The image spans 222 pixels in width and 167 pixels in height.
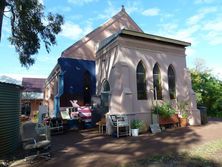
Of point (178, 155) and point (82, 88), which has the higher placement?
point (82, 88)

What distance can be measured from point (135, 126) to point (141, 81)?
3.22 metres

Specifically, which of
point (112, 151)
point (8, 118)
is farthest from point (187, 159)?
point (8, 118)

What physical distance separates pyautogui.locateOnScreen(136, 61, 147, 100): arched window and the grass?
5865 mm

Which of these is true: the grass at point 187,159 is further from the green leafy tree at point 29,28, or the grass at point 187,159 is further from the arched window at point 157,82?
the green leafy tree at point 29,28

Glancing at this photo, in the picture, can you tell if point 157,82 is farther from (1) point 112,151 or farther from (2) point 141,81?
(1) point 112,151

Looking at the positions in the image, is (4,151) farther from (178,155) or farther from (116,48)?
(116,48)

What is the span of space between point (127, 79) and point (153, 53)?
319 centimetres

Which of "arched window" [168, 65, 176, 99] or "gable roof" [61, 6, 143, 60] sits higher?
"gable roof" [61, 6, 143, 60]

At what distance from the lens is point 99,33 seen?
2003cm

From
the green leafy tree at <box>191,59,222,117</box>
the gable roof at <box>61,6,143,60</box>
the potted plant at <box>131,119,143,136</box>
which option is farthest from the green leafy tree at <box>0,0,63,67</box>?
the green leafy tree at <box>191,59,222,117</box>

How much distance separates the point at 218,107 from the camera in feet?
74.1

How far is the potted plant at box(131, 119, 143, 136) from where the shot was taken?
36.3 feet

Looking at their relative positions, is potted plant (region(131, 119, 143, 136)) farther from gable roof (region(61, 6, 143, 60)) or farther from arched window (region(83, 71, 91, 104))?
gable roof (region(61, 6, 143, 60))

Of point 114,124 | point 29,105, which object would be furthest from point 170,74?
point 29,105
